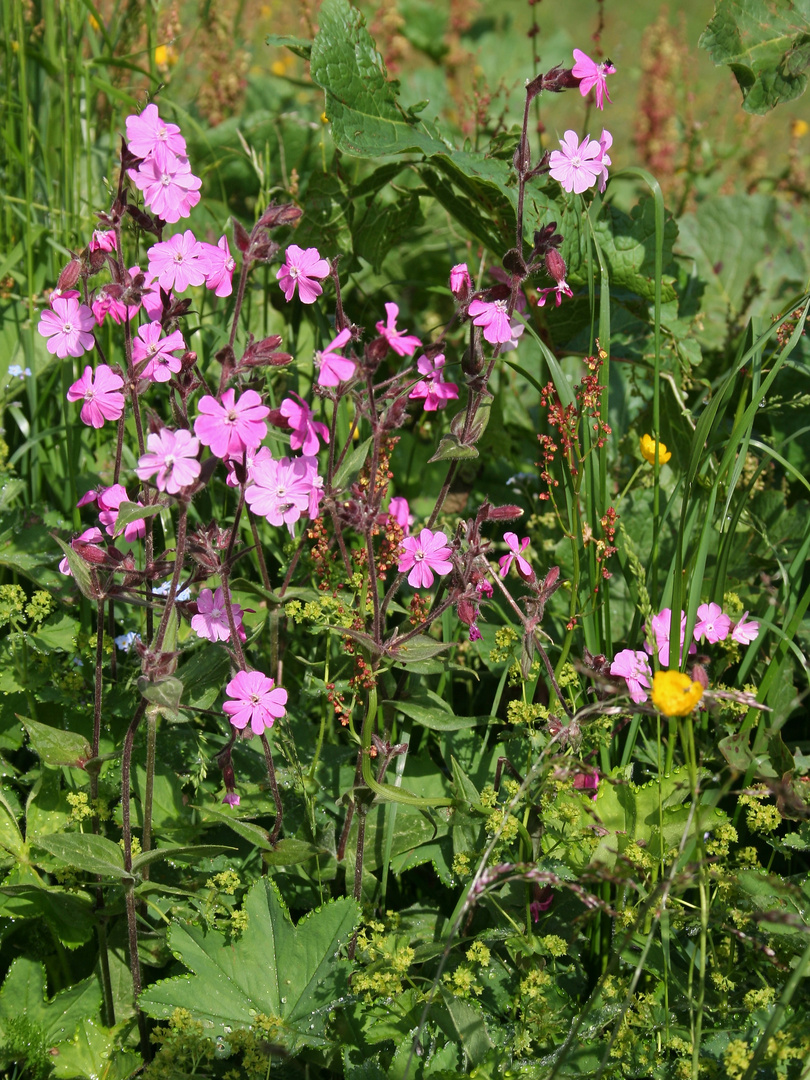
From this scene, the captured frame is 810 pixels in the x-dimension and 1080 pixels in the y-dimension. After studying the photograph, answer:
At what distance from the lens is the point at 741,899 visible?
1.68 metres

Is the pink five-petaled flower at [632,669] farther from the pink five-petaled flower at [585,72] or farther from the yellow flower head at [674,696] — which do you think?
the pink five-petaled flower at [585,72]

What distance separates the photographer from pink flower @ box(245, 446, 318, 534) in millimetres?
1550

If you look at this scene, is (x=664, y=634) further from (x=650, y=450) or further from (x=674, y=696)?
(x=674, y=696)

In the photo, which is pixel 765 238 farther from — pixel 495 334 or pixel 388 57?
pixel 495 334

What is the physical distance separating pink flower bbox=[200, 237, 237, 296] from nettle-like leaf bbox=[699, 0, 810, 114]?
1373 millimetres

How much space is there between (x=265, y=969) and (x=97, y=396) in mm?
1127

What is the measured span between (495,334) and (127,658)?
1167mm

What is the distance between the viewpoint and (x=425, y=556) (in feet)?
5.95

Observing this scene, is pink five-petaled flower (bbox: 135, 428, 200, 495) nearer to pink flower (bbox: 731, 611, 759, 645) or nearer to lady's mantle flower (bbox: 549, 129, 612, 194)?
lady's mantle flower (bbox: 549, 129, 612, 194)

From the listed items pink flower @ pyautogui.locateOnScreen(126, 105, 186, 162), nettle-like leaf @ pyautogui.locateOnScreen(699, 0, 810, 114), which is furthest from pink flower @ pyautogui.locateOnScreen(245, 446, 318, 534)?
nettle-like leaf @ pyautogui.locateOnScreen(699, 0, 810, 114)

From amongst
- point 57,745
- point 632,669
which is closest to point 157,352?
point 57,745

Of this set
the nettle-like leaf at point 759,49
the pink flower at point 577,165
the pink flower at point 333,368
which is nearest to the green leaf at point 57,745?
the pink flower at point 333,368

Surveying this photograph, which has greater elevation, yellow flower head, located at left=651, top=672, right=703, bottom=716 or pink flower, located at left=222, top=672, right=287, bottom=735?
yellow flower head, located at left=651, top=672, right=703, bottom=716

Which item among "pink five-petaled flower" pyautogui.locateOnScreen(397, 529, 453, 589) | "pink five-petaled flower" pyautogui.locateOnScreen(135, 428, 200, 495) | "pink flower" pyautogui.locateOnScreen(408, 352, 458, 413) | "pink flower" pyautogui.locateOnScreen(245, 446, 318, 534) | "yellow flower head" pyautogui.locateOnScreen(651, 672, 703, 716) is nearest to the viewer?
"yellow flower head" pyautogui.locateOnScreen(651, 672, 703, 716)
